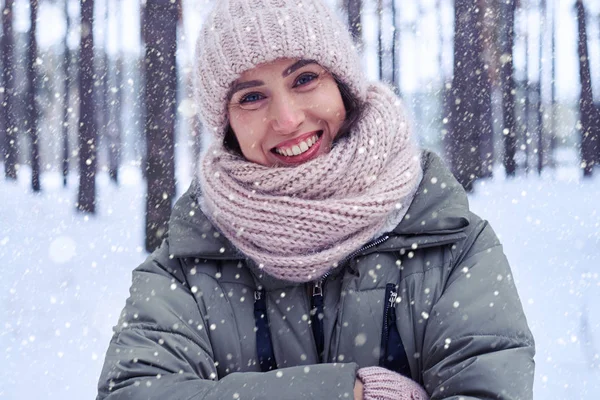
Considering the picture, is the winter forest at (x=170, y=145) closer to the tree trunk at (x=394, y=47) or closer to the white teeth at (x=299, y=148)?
the tree trunk at (x=394, y=47)

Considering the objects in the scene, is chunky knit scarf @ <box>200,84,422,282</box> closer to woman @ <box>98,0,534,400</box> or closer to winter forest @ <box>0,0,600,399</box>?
woman @ <box>98,0,534,400</box>

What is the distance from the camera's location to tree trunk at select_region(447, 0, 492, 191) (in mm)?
4820

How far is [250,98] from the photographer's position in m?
1.51

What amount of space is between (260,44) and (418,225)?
1.89 feet

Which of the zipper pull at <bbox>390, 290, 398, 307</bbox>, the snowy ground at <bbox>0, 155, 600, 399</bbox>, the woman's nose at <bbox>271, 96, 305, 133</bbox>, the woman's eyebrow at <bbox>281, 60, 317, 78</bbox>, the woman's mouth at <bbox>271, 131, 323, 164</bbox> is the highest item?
the woman's eyebrow at <bbox>281, 60, 317, 78</bbox>

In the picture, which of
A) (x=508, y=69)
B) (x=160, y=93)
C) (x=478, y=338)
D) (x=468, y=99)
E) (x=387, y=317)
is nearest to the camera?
(x=478, y=338)

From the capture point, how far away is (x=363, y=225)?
143 centimetres

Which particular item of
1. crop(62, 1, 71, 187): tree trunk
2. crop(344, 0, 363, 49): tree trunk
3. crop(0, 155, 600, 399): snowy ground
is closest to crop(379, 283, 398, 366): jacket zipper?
crop(0, 155, 600, 399): snowy ground

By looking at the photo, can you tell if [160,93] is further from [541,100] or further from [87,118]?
[541,100]

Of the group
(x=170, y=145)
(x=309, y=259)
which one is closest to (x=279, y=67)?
(x=309, y=259)

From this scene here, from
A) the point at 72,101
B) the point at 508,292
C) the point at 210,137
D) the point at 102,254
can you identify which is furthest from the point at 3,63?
the point at 508,292

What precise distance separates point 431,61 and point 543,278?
1.94 metres

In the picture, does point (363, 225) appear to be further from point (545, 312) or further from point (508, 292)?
point (545, 312)

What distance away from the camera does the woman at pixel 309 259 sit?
1.29m
